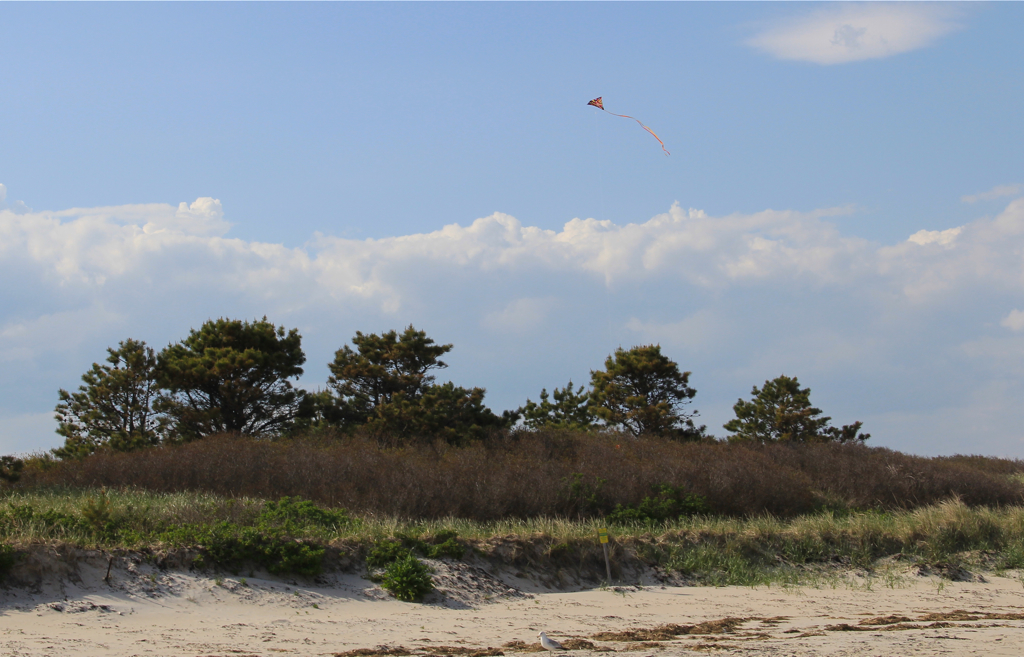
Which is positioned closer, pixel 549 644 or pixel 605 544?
pixel 549 644

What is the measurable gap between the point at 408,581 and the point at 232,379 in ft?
59.1

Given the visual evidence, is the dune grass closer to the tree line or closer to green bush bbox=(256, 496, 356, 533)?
green bush bbox=(256, 496, 356, 533)

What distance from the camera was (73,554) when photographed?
9.80 metres

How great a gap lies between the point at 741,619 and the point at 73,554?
8122 millimetres

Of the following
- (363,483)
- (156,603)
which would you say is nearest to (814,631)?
(156,603)

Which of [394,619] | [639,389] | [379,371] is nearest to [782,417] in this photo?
[639,389]

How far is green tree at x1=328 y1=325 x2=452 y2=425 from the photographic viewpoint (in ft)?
92.8

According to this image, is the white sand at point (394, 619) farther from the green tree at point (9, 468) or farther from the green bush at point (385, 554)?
the green tree at point (9, 468)

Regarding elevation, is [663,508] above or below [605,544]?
above

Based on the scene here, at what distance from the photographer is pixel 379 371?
28406mm

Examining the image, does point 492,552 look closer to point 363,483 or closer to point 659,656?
point 659,656

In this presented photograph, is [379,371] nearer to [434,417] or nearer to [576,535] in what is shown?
[434,417]

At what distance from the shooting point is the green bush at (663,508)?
17.2m

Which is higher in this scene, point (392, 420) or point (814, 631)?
point (392, 420)
